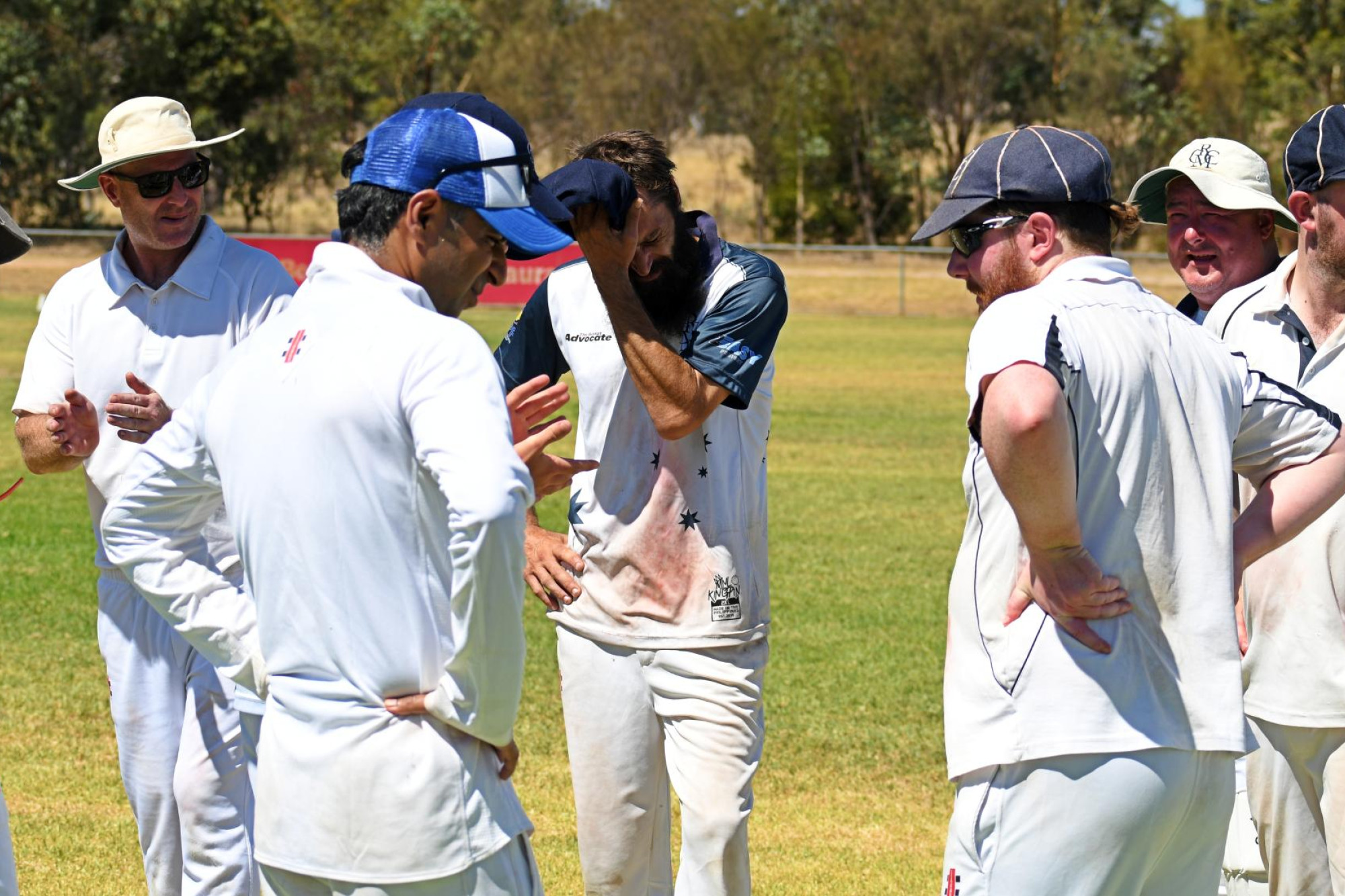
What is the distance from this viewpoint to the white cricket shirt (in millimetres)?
4613

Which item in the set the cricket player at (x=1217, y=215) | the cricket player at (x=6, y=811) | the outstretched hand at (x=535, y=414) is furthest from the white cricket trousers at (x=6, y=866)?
the cricket player at (x=1217, y=215)

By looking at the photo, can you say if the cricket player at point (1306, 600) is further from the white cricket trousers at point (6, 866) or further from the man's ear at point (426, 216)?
the white cricket trousers at point (6, 866)

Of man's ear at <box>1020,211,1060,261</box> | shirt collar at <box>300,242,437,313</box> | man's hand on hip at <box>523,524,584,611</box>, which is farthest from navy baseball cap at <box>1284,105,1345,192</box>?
shirt collar at <box>300,242,437,313</box>

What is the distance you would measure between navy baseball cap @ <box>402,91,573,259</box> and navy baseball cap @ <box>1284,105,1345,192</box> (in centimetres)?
199

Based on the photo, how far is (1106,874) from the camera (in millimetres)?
3170

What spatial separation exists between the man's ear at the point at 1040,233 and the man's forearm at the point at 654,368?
49.3 inches

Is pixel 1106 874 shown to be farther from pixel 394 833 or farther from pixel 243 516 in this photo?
pixel 243 516

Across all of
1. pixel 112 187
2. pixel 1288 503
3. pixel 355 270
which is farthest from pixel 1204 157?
pixel 112 187

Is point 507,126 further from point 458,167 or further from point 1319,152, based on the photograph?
point 1319,152

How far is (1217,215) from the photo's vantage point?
5.36 metres

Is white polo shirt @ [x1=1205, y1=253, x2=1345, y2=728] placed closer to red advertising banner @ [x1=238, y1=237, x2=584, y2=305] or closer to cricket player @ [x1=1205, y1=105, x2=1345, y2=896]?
cricket player @ [x1=1205, y1=105, x2=1345, y2=896]

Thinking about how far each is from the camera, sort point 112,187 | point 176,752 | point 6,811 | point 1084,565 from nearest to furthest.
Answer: point 1084,565 < point 6,811 < point 176,752 < point 112,187

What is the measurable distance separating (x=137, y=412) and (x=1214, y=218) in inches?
141

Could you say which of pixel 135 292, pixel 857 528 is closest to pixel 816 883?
pixel 135 292
